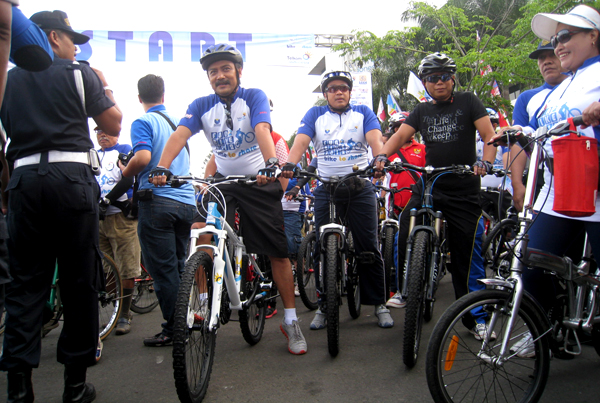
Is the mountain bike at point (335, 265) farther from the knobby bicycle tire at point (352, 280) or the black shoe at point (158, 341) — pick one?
the black shoe at point (158, 341)

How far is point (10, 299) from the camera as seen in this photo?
104 inches

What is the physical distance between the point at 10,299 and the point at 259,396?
5.09ft

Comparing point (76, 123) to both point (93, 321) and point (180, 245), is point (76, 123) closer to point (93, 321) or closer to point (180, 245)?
point (93, 321)

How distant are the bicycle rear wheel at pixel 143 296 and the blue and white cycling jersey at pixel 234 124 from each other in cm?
241

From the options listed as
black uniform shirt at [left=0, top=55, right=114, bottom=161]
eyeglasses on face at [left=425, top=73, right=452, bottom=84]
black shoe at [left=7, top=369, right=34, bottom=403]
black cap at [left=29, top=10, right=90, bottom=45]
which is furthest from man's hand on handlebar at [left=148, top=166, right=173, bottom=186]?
eyeglasses on face at [left=425, top=73, right=452, bottom=84]

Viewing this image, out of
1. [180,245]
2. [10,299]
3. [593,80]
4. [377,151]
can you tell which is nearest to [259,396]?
[10,299]

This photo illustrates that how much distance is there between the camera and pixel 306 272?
18.0 ft

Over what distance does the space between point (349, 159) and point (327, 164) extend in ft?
0.75

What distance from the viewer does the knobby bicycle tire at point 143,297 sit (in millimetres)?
5547

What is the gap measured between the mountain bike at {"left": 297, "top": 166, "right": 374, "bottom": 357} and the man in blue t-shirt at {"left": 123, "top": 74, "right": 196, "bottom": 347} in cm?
115

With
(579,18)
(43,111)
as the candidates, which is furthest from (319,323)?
(579,18)

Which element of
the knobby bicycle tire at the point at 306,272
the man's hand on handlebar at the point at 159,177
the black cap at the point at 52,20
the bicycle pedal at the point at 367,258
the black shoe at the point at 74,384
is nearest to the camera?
the black shoe at the point at 74,384

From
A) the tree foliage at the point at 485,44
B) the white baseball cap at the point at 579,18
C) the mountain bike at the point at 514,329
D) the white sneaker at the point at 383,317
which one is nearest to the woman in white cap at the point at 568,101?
the white baseball cap at the point at 579,18

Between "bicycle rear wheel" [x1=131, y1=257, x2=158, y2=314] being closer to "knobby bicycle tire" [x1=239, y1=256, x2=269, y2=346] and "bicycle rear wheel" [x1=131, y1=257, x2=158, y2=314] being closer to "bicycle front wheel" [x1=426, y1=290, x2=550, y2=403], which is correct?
"knobby bicycle tire" [x1=239, y1=256, x2=269, y2=346]
